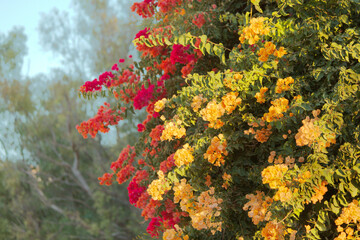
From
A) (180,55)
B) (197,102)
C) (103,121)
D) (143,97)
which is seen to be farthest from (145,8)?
(197,102)

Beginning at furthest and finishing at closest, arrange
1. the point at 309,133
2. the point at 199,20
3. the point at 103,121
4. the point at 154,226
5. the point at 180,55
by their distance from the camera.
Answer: the point at 103,121 < the point at 154,226 < the point at 180,55 < the point at 199,20 < the point at 309,133

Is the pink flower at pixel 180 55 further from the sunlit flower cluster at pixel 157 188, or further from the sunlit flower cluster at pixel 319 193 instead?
the sunlit flower cluster at pixel 319 193

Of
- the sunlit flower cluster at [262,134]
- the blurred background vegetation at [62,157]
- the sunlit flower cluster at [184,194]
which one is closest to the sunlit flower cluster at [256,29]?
the sunlit flower cluster at [262,134]

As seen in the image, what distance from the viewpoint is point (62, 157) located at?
11.3 metres

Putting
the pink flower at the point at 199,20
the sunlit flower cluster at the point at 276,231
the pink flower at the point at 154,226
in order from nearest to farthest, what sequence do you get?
the sunlit flower cluster at the point at 276,231, the pink flower at the point at 199,20, the pink flower at the point at 154,226

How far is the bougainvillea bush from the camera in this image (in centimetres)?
176

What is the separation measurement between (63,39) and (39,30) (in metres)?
1.08

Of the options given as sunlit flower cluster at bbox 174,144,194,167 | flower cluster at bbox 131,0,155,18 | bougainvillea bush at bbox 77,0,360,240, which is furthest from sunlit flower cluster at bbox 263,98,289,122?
flower cluster at bbox 131,0,155,18

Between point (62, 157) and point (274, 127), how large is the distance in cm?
992

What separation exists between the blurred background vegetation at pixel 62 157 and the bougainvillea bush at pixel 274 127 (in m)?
7.26

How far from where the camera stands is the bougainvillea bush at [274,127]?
176 centimetres

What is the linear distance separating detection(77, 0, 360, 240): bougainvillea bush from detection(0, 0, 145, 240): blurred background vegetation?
7.26 m

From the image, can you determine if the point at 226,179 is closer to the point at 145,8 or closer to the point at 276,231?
the point at 276,231

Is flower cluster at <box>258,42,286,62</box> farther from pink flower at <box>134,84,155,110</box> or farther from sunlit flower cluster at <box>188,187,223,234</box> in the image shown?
pink flower at <box>134,84,155,110</box>
